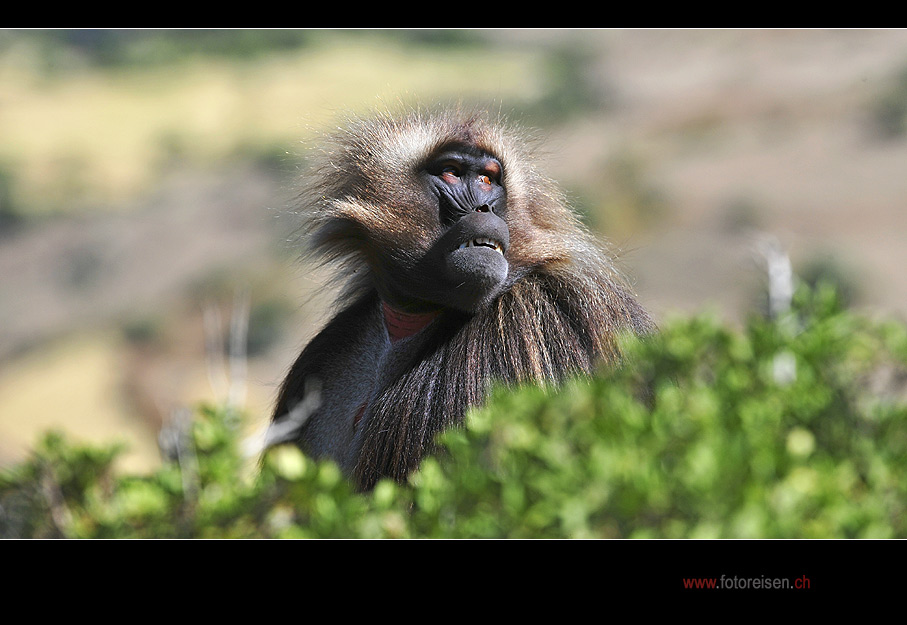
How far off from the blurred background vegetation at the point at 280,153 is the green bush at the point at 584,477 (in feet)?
75.9

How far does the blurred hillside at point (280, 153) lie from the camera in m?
29.1

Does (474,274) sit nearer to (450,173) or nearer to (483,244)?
(483,244)

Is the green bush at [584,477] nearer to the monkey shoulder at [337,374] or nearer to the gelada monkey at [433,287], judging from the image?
the gelada monkey at [433,287]

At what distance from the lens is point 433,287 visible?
4281mm

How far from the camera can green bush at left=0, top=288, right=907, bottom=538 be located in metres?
2.16

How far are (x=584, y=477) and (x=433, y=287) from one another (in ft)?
7.06

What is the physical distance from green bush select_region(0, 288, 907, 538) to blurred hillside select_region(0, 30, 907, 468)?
22.6 m

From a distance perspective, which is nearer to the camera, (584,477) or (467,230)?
(584,477)

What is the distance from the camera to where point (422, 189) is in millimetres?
4480

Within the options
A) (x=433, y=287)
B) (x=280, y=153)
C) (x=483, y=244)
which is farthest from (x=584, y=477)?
(x=280, y=153)

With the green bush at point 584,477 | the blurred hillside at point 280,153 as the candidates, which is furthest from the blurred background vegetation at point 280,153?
the green bush at point 584,477

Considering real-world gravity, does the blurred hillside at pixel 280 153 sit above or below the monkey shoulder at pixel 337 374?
below
